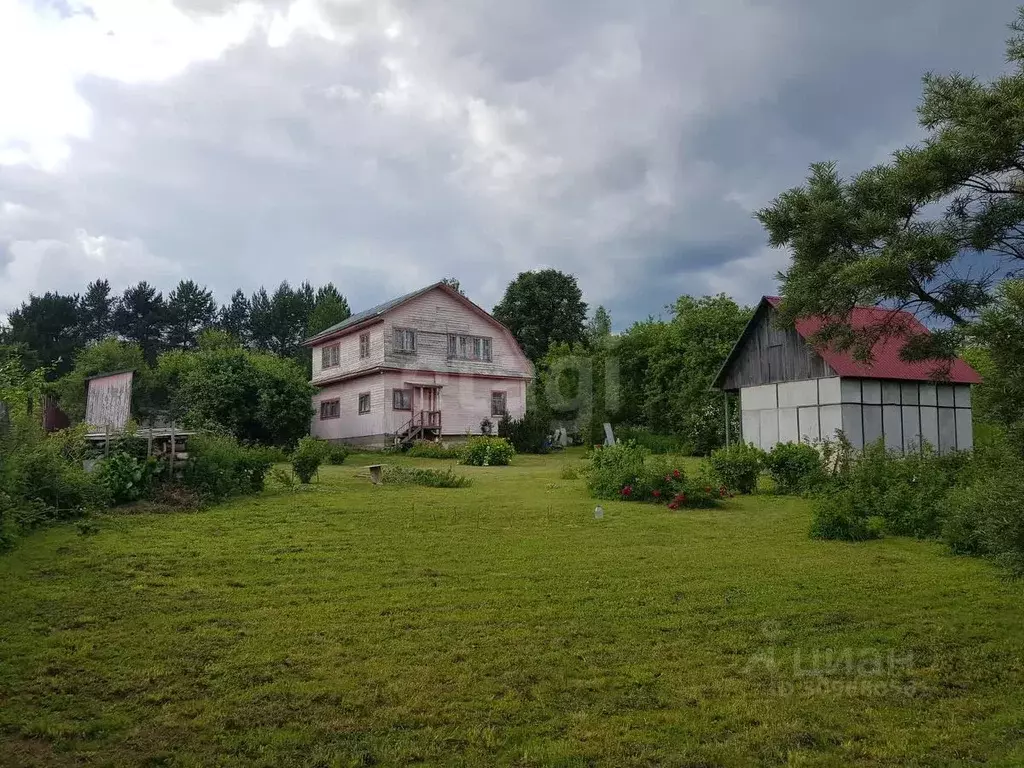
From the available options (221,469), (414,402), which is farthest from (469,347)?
(221,469)

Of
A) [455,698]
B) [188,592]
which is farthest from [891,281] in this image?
[188,592]

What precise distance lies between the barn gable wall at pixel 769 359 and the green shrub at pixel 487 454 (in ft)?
28.3

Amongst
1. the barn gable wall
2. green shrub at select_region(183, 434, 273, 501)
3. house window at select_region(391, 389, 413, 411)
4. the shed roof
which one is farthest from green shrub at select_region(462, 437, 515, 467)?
green shrub at select_region(183, 434, 273, 501)

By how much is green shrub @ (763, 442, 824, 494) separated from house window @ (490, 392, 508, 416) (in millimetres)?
20082

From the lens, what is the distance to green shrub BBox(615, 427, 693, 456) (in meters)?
35.7

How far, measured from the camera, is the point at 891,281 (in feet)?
37.3

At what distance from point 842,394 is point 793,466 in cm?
615

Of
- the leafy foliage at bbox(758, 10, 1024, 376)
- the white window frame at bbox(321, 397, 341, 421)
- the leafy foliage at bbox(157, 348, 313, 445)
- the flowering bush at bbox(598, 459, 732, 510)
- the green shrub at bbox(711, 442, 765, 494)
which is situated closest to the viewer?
the leafy foliage at bbox(758, 10, 1024, 376)

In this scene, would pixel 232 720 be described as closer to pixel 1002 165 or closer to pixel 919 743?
pixel 919 743

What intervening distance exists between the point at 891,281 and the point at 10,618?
11578 mm

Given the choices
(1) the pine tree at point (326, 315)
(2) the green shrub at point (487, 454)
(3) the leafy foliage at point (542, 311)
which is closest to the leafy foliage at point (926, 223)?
(2) the green shrub at point (487, 454)

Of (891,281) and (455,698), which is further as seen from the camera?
(891,281)

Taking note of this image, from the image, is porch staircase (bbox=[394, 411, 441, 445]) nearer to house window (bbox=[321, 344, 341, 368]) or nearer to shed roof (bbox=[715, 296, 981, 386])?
house window (bbox=[321, 344, 341, 368])

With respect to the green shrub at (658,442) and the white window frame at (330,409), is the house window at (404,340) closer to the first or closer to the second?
the white window frame at (330,409)
